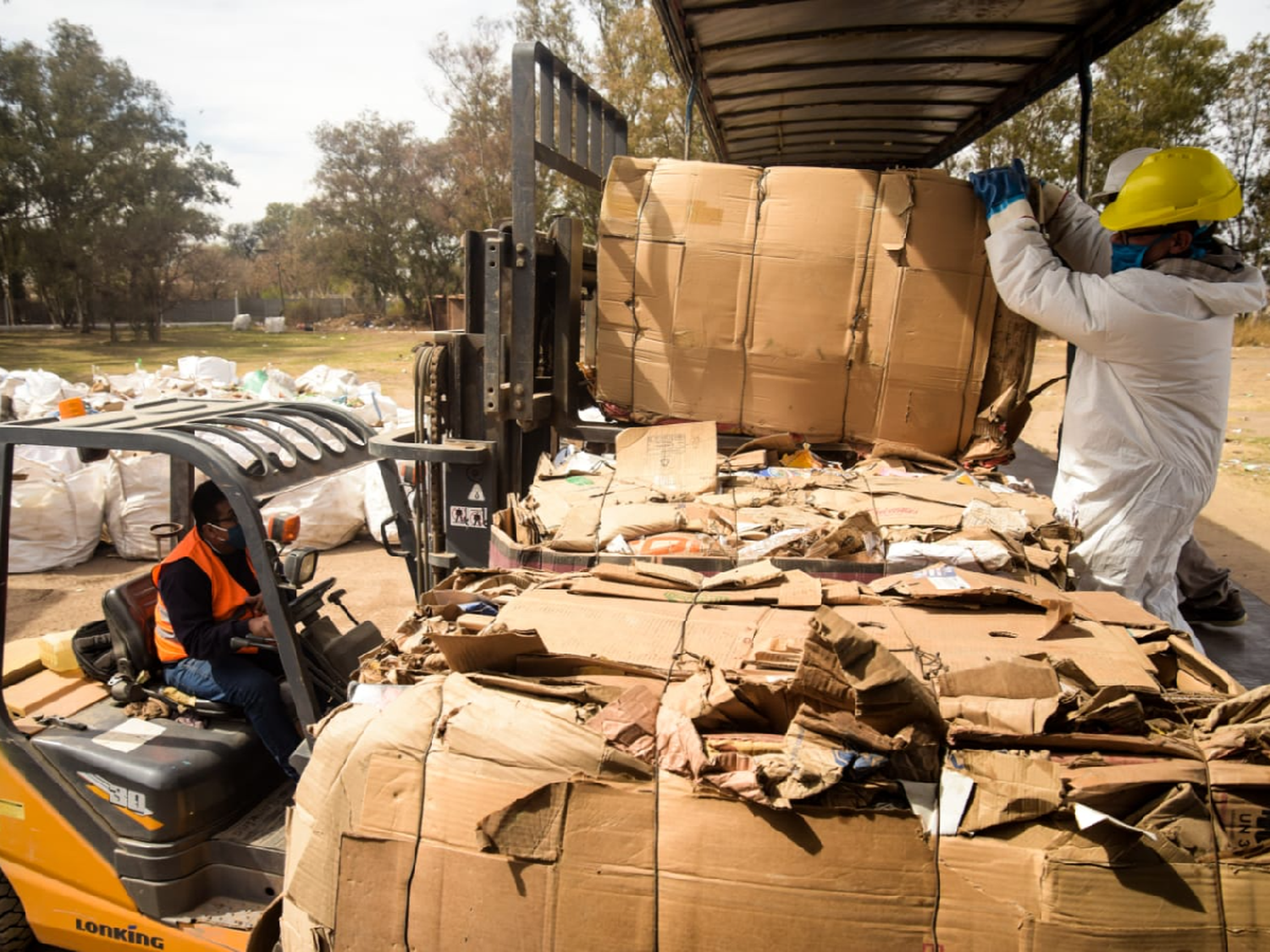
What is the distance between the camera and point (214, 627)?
10.1 feet

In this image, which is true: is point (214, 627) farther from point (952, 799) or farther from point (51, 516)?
Answer: point (51, 516)

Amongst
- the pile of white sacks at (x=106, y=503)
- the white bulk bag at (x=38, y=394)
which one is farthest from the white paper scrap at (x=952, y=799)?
the white bulk bag at (x=38, y=394)

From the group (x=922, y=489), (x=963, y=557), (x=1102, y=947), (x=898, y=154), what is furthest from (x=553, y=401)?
(x=898, y=154)

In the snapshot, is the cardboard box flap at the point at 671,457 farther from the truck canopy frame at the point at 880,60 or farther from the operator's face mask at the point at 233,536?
the truck canopy frame at the point at 880,60

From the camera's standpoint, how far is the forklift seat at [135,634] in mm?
3230

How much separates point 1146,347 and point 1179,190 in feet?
1.67

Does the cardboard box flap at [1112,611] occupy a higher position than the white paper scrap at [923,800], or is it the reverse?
the cardboard box flap at [1112,611]

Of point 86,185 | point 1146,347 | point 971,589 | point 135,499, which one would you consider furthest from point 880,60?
point 86,185

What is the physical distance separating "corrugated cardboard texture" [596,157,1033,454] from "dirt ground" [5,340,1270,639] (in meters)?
3.40

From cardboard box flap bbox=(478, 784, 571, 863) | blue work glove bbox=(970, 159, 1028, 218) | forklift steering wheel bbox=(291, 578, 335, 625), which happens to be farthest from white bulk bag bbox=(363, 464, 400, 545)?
cardboard box flap bbox=(478, 784, 571, 863)

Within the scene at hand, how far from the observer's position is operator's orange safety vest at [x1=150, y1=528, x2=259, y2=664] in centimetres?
310

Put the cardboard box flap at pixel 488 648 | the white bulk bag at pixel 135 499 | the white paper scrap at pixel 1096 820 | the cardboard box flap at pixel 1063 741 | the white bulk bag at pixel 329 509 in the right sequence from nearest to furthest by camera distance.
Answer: the white paper scrap at pixel 1096 820, the cardboard box flap at pixel 1063 741, the cardboard box flap at pixel 488 648, the white bulk bag at pixel 135 499, the white bulk bag at pixel 329 509

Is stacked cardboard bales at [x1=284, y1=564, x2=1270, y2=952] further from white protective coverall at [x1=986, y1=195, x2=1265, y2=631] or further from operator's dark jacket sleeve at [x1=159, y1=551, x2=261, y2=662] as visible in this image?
operator's dark jacket sleeve at [x1=159, y1=551, x2=261, y2=662]

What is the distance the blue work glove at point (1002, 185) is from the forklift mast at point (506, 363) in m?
1.73
